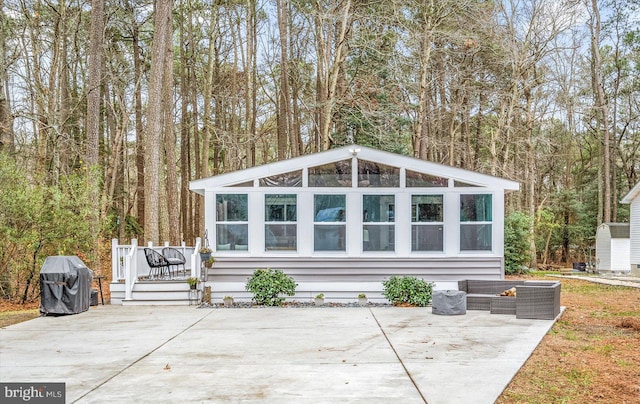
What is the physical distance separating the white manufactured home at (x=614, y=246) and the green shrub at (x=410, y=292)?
1284 cm

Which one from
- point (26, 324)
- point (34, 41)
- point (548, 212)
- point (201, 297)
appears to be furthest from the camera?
point (548, 212)

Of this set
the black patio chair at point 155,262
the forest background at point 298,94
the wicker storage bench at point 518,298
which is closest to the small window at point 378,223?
the wicker storage bench at point 518,298

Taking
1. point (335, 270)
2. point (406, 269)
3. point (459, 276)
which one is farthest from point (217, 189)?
point (459, 276)

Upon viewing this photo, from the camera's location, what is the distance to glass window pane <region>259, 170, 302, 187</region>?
11180 mm

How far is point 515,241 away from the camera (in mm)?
17844

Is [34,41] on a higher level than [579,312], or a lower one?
higher

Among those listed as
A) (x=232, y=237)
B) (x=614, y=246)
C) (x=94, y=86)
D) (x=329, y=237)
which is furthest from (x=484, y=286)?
(x=614, y=246)

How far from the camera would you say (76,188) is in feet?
37.5

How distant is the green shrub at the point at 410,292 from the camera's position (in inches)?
405

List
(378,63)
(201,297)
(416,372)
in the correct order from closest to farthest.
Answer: (416,372), (201,297), (378,63)

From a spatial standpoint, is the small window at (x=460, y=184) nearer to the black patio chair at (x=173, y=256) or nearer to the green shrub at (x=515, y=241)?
the black patio chair at (x=173, y=256)

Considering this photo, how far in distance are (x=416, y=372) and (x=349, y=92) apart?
13.2 metres

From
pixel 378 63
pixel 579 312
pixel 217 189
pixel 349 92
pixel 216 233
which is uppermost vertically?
pixel 378 63

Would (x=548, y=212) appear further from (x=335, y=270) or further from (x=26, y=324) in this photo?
(x=26, y=324)
